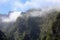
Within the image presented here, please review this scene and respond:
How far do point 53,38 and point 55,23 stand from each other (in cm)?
726

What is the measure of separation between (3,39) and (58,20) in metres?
53.6

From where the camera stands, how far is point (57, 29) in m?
95.4

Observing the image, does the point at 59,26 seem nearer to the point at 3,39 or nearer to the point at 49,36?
the point at 49,36

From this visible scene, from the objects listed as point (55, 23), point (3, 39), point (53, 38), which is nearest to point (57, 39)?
point (53, 38)

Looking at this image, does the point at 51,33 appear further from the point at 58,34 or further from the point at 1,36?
the point at 1,36

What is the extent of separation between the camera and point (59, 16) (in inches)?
4018

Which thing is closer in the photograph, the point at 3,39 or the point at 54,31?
the point at 54,31

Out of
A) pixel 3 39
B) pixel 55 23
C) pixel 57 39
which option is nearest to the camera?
pixel 57 39

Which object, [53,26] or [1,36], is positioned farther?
[1,36]

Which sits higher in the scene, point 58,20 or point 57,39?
point 58,20

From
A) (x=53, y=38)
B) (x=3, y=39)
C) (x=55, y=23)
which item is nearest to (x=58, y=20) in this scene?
(x=55, y=23)

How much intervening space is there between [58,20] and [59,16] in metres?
2.16

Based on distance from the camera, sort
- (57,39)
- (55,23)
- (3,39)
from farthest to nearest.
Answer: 1. (3,39)
2. (55,23)
3. (57,39)

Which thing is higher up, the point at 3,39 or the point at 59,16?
the point at 59,16
